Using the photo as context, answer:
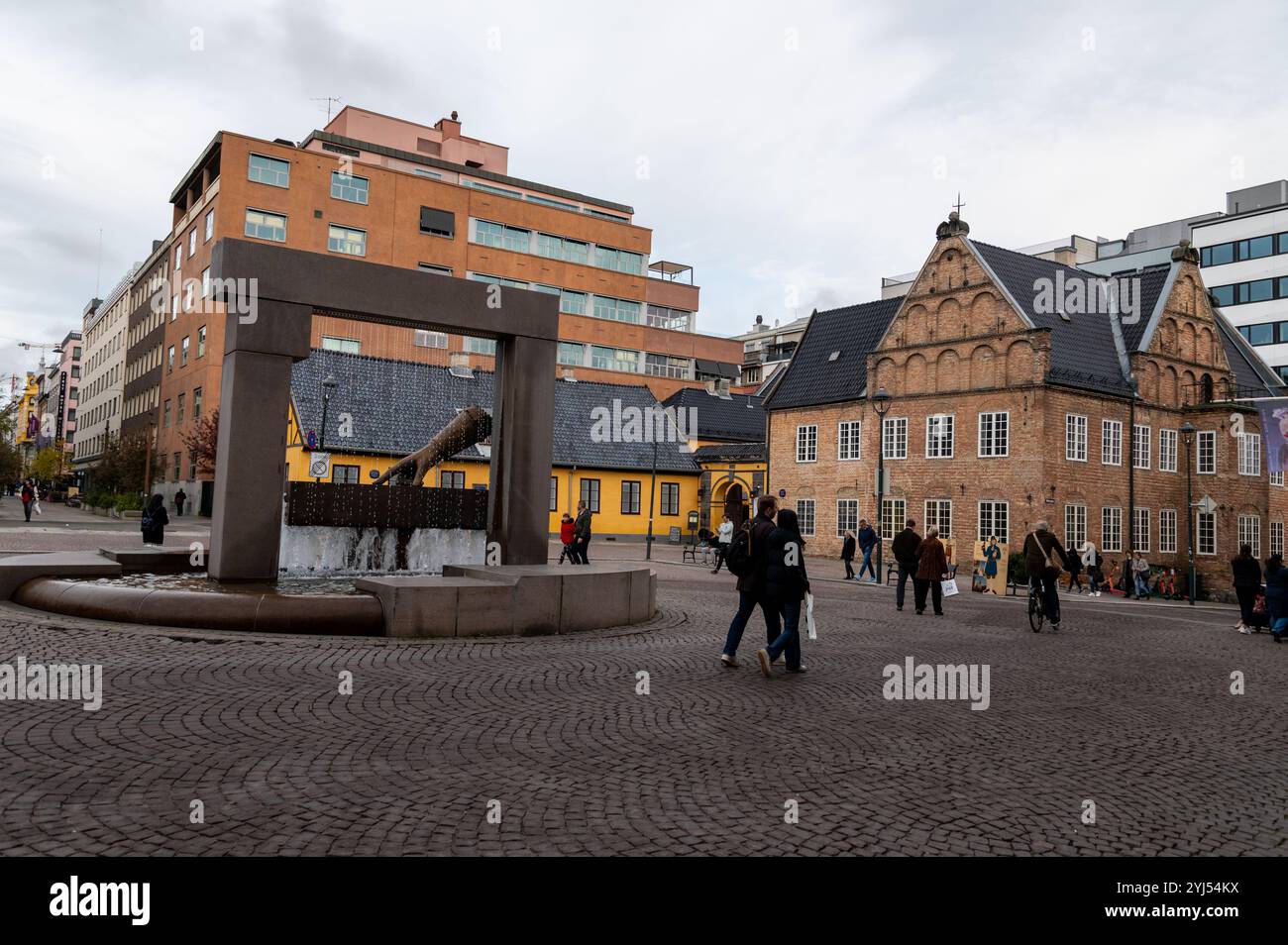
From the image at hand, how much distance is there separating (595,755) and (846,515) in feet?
122

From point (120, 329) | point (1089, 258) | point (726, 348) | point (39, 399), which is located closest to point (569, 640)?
point (726, 348)

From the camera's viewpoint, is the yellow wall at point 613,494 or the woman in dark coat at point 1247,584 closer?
the woman in dark coat at point 1247,584

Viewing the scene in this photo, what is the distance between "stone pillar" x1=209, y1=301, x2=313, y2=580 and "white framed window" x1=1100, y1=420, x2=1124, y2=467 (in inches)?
1322

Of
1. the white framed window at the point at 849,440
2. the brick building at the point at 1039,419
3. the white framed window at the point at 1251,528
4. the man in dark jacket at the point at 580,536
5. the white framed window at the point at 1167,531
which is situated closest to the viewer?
the man in dark jacket at the point at 580,536

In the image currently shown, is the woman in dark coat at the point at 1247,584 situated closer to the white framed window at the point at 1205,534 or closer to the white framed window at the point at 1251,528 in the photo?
the white framed window at the point at 1205,534

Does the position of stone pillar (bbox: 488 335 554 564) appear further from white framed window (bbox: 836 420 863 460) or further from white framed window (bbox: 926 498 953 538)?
white framed window (bbox: 836 420 863 460)

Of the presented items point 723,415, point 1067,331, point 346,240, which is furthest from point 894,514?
point 346,240

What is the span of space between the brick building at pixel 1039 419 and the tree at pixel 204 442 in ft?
104

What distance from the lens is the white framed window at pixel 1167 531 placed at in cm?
3975

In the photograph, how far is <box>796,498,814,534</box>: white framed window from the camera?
43844 millimetres

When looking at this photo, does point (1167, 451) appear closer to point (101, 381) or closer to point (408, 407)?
point (408, 407)

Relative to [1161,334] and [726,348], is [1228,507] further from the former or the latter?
[726,348]

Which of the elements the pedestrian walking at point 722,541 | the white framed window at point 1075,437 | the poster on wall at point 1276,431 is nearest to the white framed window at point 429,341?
the pedestrian walking at point 722,541
